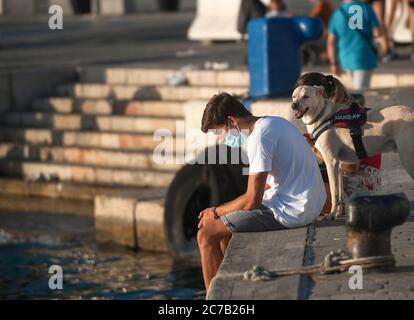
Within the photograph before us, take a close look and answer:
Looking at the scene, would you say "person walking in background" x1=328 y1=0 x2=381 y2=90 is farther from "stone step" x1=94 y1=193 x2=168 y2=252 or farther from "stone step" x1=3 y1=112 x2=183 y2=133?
"stone step" x1=3 y1=112 x2=183 y2=133

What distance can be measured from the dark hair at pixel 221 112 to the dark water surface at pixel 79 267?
4143 mm

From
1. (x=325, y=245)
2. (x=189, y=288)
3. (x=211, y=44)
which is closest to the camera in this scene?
(x=325, y=245)

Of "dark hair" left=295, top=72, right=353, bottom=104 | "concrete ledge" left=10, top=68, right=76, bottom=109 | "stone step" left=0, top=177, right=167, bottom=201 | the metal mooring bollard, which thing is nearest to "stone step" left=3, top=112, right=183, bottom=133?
"concrete ledge" left=10, top=68, right=76, bottom=109

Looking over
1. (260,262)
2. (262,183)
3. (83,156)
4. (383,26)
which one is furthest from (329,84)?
(383,26)

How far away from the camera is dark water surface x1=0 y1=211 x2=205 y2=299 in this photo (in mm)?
12859

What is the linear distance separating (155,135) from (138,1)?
16.1 meters

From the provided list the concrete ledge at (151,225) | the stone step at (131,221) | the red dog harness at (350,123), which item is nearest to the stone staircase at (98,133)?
the stone step at (131,221)

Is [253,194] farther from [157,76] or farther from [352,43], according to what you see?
[157,76]

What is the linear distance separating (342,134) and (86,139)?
954cm

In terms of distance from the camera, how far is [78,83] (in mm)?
19609

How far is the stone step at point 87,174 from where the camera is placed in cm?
1675

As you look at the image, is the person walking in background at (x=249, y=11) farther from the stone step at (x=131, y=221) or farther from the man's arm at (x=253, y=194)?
the man's arm at (x=253, y=194)
